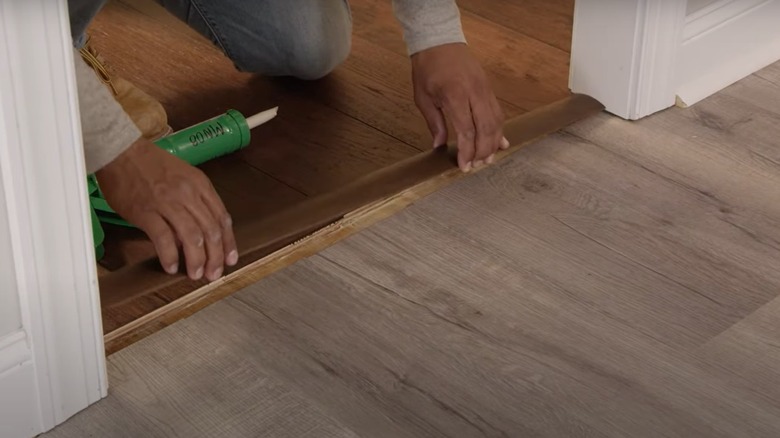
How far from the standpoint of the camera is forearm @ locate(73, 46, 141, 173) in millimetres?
1271

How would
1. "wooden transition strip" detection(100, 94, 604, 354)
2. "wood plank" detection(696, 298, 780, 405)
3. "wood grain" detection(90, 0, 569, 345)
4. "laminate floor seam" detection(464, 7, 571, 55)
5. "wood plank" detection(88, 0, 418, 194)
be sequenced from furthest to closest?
"laminate floor seam" detection(464, 7, 571, 55), "wood plank" detection(88, 0, 418, 194), "wood grain" detection(90, 0, 569, 345), "wooden transition strip" detection(100, 94, 604, 354), "wood plank" detection(696, 298, 780, 405)

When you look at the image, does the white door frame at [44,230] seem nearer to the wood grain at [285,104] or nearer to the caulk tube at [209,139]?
the wood grain at [285,104]

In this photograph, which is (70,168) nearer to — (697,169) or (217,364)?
(217,364)

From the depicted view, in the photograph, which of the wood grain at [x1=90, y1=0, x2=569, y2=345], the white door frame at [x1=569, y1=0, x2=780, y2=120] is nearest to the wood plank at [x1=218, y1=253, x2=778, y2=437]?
the wood grain at [x1=90, y1=0, x2=569, y2=345]

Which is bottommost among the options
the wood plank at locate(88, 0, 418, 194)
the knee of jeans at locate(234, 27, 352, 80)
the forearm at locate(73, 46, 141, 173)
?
the wood plank at locate(88, 0, 418, 194)

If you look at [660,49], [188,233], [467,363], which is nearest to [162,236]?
[188,233]

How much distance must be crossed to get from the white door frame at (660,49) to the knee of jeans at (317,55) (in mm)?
374

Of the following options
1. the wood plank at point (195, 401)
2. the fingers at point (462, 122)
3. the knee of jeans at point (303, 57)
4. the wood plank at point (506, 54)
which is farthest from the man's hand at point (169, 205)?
the wood plank at point (506, 54)

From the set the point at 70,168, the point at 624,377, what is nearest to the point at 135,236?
the point at 70,168

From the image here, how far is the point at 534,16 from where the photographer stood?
2158 millimetres

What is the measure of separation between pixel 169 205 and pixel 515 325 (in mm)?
413

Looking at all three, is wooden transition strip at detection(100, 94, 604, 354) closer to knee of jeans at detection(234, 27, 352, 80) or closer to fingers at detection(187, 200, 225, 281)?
fingers at detection(187, 200, 225, 281)

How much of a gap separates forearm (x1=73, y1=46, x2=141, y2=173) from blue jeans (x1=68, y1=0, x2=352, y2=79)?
21.7 inches

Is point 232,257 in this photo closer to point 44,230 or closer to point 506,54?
point 44,230
